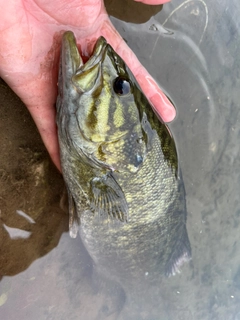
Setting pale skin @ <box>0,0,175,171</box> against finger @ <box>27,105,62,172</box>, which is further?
finger @ <box>27,105,62,172</box>

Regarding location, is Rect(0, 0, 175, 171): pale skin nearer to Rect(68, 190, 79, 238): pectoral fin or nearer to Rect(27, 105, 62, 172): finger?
Rect(27, 105, 62, 172): finger

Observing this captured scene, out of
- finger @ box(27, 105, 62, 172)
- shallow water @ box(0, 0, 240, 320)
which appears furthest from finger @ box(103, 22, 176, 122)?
finger @ box(27, 105, 62, 172)

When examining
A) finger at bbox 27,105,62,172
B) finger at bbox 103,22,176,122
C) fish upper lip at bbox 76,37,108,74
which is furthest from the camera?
finger at bbox 103,22,176,122

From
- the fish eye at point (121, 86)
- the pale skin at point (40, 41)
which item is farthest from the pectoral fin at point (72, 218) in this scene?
the fish eye at point (121, 86)

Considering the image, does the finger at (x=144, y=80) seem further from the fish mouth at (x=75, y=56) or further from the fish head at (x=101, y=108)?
the fish mouth at (x=75, y=56)

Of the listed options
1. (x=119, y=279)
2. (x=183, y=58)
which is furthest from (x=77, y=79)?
(x=119, y=279)

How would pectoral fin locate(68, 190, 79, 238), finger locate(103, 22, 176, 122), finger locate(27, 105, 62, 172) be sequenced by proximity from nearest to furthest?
finger locate(27, 105, 62, 172)
finger locate(103, 22, 176, 122)
pectoral fin locate(68, 190, 79, 238)
